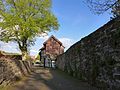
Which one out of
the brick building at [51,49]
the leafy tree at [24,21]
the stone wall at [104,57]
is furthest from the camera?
the brick building at [51,49]

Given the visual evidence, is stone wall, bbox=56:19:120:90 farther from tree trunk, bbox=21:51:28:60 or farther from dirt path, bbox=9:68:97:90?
tree trunk, bbox=21:51:28:60

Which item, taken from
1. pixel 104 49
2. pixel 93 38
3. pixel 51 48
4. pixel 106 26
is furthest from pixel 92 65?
pixel 51 48

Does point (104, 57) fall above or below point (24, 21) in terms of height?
below

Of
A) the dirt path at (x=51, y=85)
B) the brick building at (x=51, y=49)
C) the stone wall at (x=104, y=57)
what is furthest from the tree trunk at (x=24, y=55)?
the stone wall at (x=104, y=57)

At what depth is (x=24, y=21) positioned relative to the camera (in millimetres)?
37062

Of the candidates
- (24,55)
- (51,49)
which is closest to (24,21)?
(24,55)

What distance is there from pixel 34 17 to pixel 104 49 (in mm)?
29660

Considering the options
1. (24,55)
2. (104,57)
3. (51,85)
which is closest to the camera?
(104,57)

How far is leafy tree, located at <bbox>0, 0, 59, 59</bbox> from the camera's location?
3644 centimetres

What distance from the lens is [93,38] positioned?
12.0m

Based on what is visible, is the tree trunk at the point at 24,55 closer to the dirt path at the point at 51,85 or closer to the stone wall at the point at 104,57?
the dirt path at the point at 51,85

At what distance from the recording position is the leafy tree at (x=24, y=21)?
3644 centimetres

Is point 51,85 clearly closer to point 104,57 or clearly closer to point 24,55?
point 104,57

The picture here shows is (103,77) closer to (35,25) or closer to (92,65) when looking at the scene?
(92,65)
